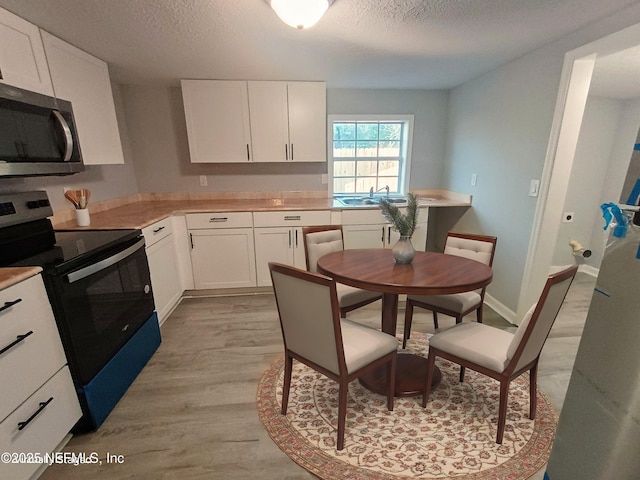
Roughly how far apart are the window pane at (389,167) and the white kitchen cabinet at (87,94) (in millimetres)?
2881

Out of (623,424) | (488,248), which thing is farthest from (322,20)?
(623,424)

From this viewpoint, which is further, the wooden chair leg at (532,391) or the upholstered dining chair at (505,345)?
the wooden chair leg at (532,391)

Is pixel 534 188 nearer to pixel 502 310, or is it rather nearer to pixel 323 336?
pixel 502 310

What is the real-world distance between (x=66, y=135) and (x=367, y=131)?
118 inches

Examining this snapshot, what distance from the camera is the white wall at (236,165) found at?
3271 mm

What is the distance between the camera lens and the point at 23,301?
1222 mm

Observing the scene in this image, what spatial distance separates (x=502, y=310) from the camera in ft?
8.98

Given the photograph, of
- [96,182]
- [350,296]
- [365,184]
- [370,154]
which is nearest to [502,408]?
[350,296]

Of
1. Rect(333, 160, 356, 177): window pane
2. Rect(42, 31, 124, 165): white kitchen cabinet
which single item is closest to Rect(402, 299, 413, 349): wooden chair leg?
Rect(333, 160, 356, 177): window pane

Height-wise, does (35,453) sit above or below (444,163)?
below

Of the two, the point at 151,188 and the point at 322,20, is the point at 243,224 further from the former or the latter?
the point at 322,20

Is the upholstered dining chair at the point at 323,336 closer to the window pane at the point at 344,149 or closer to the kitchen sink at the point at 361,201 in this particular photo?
the kitchen sink at the point at 361,201

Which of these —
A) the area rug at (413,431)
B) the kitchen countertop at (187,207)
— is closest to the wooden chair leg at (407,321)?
the area rug at (413,431)

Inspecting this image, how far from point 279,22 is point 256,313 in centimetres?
232
